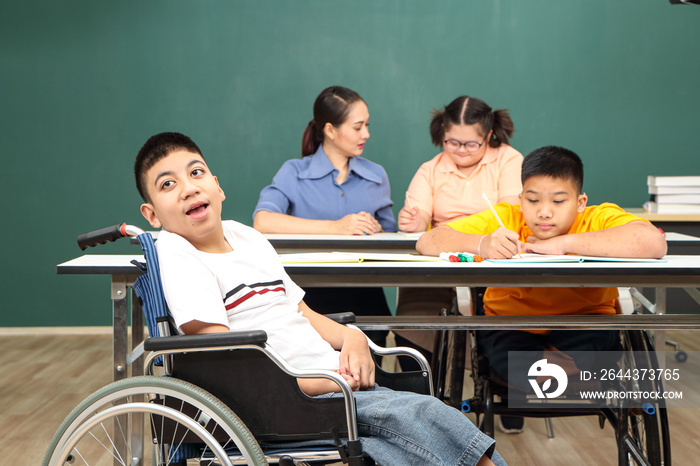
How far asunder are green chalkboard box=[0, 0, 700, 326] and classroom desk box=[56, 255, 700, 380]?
2443 mm

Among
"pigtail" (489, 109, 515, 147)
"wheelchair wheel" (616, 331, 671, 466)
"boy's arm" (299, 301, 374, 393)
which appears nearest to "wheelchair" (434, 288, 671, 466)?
"wheelchair wheel" (616, 331, 671, 466)

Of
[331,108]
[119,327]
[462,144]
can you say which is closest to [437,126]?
[462,144]

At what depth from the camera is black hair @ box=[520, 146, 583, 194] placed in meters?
1.85

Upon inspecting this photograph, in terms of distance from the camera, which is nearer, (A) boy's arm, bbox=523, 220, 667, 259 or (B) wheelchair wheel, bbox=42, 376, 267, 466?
(B) wheelchair wheel, bbox=42, 376, 267, 466

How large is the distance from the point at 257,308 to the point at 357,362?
0.72 ft

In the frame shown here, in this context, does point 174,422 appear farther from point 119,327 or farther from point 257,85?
point 257,85

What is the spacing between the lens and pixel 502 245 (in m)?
1.77

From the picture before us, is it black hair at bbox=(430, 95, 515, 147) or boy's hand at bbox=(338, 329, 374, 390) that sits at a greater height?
black hair at bbox=(430, 95, 515, 147)

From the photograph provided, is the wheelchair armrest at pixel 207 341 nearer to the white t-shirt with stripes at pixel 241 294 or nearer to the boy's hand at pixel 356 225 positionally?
the white t-shirt with stripes at pixel 241 294

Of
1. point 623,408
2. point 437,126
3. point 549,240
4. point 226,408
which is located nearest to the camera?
point 226,408

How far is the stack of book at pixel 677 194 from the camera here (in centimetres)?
348

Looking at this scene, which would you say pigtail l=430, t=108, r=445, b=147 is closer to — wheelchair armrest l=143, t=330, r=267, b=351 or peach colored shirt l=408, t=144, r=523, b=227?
peach colored shirt l=408, t=144, r=523, b=227

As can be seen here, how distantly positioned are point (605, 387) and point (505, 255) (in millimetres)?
395

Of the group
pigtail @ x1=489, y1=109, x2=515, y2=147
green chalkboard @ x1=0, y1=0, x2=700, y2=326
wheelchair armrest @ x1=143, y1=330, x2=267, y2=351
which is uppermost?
green chalkboard @ x1=0, y1=0, x2=700, y2=326
